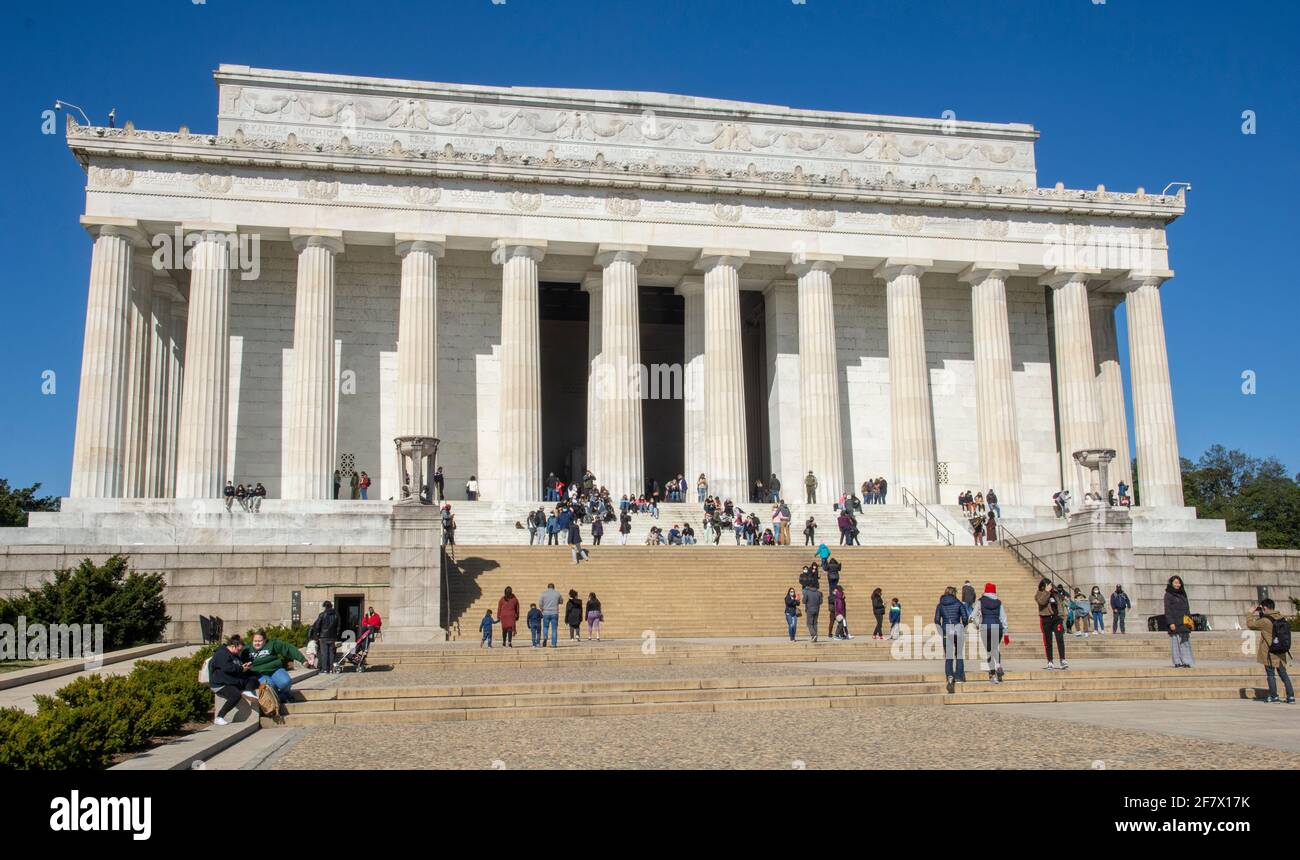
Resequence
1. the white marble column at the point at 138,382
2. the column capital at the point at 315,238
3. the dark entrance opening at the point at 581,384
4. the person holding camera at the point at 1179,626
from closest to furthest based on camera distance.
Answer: the person holding camera at the point at 1179,626 → the white marble column at the point at 138,382 → the column capital at the point at 315,238 → the dark entrance opening at the point at 581,384

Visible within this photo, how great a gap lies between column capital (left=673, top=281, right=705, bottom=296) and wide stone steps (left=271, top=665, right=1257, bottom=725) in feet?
109

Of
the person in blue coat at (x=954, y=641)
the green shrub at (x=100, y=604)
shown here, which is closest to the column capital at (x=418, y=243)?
the green shrub at (x=100, y=604)

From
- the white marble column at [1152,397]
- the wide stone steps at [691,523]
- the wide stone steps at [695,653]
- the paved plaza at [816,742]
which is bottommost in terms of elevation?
the paved plaza at [816,742]

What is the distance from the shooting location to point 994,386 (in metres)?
49.2

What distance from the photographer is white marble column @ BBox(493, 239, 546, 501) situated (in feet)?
148

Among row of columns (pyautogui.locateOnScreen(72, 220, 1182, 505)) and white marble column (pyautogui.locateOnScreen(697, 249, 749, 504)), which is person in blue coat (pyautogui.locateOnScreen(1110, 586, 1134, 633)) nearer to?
row of columns (pyautogui.locateOnScreen(72, 220, 1182, 505))

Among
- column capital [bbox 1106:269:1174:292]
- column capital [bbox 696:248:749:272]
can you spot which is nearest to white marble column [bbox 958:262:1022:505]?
column capital [bbox 1106:269:1174:292]

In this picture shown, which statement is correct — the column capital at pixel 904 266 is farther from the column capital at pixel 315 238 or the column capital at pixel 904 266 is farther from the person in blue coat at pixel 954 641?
the person in blue coat at pixel 954 641

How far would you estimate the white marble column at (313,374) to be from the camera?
143 ft

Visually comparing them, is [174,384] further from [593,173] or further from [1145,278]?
[1145,278]

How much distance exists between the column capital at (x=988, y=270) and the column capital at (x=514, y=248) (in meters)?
18.6

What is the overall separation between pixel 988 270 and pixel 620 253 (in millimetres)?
16124
